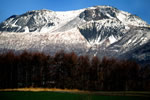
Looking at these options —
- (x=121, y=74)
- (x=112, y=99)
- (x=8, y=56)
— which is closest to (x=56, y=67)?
(x=8, y=56)

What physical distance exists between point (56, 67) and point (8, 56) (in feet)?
60.7

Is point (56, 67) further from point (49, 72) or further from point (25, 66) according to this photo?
point (25, 66)

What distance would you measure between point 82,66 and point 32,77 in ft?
66.5

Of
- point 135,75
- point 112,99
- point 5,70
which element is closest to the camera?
point 112,99

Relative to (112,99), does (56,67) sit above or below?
above

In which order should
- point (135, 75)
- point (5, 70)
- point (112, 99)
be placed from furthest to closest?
point (135, 75)
point (5, 70)
point (112, 99)

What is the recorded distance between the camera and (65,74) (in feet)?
354


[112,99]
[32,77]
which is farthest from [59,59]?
[112,99]

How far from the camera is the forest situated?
339 feet

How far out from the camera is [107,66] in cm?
11362

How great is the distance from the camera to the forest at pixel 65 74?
4067 inches

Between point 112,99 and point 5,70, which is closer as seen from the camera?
point 112,99

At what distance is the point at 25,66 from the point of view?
106 meters

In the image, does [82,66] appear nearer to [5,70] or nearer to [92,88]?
[92,88]
